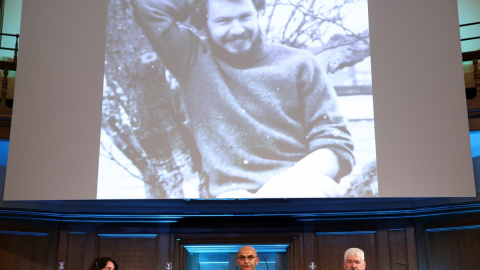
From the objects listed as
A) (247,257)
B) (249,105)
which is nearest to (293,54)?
(249,105)

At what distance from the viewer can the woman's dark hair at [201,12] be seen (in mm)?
5383

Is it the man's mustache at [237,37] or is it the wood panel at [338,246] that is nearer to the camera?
the man's mustache at [237,37]

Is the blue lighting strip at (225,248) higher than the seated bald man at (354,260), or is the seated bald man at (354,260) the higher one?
Answer: the blue lighting strip at (225,248)

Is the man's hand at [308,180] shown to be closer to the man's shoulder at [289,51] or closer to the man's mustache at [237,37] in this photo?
the man's shoulder at [289,51]

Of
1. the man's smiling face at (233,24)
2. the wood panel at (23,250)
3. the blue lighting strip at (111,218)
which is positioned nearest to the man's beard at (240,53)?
the man's smiling face at (233,24)

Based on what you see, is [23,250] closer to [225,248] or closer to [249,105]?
[225,248]

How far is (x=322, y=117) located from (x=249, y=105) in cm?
67

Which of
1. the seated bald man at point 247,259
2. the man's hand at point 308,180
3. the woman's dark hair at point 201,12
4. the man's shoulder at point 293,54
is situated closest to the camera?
the seated bald man at point 247,259

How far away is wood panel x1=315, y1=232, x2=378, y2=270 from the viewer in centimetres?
603

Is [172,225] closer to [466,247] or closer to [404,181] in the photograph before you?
[404,181]

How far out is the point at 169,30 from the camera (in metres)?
5.37

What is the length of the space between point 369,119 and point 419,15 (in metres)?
1.13

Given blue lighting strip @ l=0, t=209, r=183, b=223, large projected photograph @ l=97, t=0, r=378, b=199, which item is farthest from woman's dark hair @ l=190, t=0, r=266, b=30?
blue lighting strip @ l=0, t=209, r=183, b=223

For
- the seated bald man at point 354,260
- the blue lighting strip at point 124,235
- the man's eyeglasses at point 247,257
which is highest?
the blue lighting strip at point 124,235
